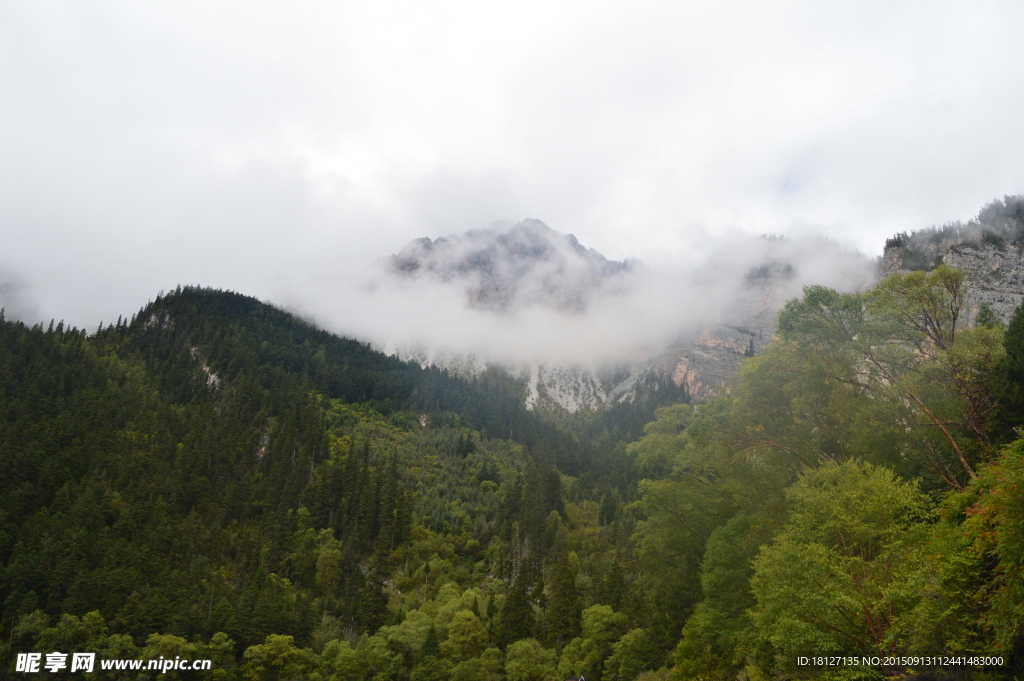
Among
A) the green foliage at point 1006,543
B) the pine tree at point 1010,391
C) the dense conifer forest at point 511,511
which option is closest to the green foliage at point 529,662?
the dense conifer forest at point 511,511

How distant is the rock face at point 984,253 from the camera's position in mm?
61906

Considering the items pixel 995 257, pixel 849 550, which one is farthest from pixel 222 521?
pixel 995 257

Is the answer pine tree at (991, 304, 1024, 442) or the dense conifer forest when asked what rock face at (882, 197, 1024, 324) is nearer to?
the dense conifer forest

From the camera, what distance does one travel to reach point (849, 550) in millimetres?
20109

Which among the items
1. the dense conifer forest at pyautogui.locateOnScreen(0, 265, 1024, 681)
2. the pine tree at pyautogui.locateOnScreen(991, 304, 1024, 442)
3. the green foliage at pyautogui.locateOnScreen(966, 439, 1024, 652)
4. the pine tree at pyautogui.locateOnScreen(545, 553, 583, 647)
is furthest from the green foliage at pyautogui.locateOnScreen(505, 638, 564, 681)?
the green foliage at pyautogui.locateOnScreen(966, 439, 1024, 652)

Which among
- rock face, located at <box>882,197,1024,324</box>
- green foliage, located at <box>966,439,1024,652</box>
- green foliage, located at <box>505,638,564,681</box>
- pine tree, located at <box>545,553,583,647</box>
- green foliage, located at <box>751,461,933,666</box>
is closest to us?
green foliage, located at <box>966,439,1024,652</box>

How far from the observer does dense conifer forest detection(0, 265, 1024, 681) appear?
1912 centimetres

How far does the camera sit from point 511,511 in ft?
311

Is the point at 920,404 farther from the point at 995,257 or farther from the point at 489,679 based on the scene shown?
the point at 995,257

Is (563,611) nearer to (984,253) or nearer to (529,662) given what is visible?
(529,662)

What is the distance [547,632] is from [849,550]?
156 ft

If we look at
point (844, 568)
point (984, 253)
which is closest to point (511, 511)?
point (984, 253)

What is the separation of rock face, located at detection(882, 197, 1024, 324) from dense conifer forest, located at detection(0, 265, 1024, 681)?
17.6 metres

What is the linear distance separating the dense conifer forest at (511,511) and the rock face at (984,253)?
1763cm
